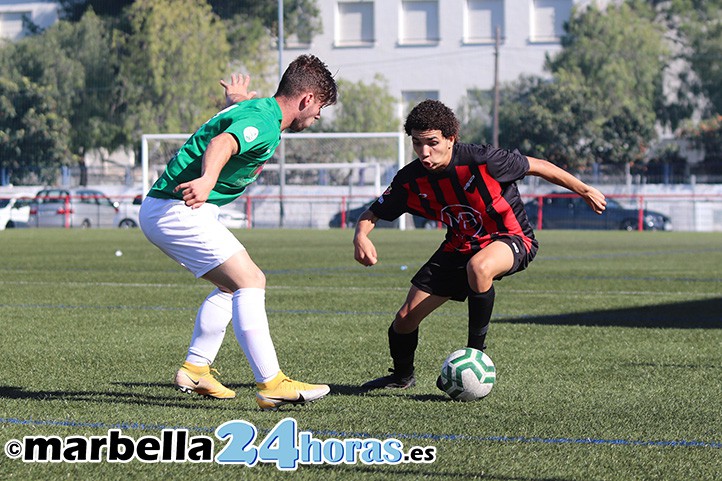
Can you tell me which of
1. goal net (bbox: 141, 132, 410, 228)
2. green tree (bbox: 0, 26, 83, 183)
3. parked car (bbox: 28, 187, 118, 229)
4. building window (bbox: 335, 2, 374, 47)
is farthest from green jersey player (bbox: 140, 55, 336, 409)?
building window (bbox: 335, 2, 374, 47)

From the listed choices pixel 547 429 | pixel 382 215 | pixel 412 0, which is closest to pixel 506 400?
pixel 547 429

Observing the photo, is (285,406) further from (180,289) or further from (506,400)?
(180,289)

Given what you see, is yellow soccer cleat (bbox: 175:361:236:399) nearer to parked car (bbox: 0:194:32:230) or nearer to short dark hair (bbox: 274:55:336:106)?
short dark hair (bbox: 274:55:336:106)

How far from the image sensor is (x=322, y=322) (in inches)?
390

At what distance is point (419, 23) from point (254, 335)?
59.3 meters

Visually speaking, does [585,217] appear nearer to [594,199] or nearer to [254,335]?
[594,199]

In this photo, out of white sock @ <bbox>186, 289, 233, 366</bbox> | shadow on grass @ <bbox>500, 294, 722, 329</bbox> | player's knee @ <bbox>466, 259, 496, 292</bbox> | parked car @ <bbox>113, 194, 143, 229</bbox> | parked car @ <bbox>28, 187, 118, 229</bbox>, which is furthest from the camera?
parked car @ <bbox>113, 194, 143, 229</bbox>

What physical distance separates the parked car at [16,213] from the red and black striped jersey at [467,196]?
1396 inches

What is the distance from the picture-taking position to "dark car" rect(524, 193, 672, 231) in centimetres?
3988

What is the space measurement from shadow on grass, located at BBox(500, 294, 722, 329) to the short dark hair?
14.8 feet

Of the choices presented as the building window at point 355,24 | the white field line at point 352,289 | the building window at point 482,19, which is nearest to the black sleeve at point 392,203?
the white field line at point 352,289

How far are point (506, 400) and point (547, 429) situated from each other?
80cm

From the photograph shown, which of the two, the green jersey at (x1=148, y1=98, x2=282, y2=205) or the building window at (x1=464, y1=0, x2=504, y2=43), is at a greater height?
the building window at (x1=464, y1=0, x2=504, y2=43)

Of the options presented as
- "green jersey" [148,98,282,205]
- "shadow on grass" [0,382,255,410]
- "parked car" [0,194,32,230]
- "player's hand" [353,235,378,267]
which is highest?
"green jersey" [148,98,282,205]
